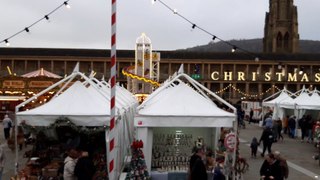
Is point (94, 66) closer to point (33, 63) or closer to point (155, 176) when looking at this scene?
point (33, 63)

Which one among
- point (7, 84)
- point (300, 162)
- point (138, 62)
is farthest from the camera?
point (138, 62)

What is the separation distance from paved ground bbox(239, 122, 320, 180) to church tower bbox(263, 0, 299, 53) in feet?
225

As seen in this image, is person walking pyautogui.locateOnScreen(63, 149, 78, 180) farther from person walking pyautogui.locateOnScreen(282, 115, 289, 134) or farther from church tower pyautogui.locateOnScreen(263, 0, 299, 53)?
church tower pyautogui.locateOnScreen(263, 0, 299, 53)

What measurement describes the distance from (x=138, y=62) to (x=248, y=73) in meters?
37.2

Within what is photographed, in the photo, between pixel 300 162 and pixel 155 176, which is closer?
pixel 155 176

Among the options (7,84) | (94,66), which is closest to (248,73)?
(94,66)

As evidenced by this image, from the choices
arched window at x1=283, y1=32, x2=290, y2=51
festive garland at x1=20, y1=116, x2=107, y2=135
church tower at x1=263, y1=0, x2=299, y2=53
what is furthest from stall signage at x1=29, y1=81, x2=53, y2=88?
arched window at x1=283, y1=32, x2=290, y2=51

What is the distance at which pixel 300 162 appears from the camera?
59.5 feet

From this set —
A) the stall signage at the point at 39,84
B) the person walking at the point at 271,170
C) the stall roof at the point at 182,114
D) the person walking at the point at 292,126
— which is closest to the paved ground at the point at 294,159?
the person walking at the point at 292,126

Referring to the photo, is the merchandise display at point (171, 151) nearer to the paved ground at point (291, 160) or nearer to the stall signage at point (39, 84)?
the paved ground at point (291, 160)

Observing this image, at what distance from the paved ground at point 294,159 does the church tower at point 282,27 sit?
225 ft

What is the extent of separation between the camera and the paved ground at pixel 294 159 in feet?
50.3

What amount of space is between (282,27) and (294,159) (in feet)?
261

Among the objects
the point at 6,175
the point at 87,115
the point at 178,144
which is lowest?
the point at 6,175
